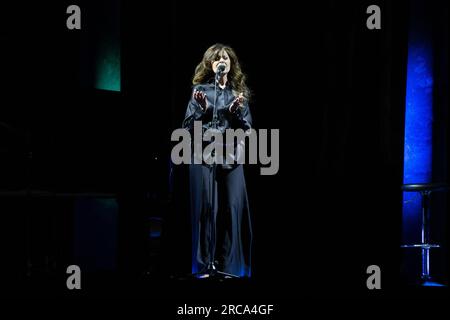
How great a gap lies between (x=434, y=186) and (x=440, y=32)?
1676 mm

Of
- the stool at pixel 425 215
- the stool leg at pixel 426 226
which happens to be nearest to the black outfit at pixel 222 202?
the stool at pixel 425 215

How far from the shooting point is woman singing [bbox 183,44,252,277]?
4.09 metres

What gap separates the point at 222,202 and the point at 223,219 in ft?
0.42

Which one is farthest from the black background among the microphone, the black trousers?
the microphone

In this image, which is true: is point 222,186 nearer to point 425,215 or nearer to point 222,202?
point 222,202

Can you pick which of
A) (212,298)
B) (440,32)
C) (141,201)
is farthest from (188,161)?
(440,32)

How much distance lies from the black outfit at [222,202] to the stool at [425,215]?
123cm

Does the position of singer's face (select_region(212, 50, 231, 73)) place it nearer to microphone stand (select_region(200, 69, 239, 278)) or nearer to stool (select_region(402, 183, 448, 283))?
microphone stand (select_region(200, 69, 239, 278))

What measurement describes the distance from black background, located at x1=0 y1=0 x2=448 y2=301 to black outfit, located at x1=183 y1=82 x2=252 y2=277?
5.6 inches

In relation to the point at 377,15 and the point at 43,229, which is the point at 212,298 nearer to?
the point at 43,229

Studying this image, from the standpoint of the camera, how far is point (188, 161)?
13.6 feet

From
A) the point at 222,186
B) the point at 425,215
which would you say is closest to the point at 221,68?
the point at 222,186
